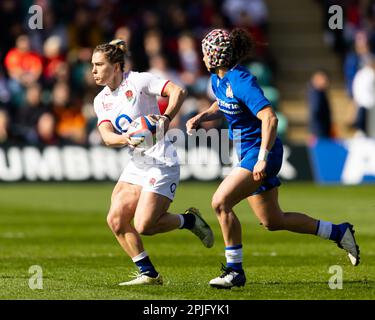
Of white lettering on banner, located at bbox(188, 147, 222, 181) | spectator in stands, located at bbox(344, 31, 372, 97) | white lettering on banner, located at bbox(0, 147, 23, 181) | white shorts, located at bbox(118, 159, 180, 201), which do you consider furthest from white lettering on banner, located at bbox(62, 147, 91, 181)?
white shorts, located at bbox(118, 159, 180, 201)

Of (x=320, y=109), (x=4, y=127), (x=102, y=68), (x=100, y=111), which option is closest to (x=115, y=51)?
(x=102, y=68)

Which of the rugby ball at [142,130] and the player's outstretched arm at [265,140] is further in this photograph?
the rugby ball at [142,130]

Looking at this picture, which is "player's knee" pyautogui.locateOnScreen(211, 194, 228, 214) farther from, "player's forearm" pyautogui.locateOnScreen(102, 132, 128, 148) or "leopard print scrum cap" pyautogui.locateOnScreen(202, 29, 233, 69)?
"leopard print scrum cap" pyautogui.locateOnScreen(202, 29, 233, 69)

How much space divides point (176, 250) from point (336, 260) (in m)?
2.26

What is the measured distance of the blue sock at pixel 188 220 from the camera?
10.7 metres

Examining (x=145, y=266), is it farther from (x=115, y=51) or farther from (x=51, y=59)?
(x=51, y=59)

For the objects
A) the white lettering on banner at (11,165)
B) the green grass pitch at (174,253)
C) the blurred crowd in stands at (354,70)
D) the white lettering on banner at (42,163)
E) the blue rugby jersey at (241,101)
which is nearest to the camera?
the blue rugby jersey at (241,101)

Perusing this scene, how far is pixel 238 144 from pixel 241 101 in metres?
0.44

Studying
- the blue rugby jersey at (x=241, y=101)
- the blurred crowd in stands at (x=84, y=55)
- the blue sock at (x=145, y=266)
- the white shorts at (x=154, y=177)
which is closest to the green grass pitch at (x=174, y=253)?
the blue sock at (x=145, y=266)

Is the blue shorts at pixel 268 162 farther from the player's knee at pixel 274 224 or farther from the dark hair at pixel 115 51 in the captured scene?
the dark hair at pixel 115 51

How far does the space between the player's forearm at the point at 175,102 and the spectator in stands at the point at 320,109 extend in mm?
15175

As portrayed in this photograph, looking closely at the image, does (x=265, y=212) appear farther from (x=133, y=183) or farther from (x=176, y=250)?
(x=176, y=250)

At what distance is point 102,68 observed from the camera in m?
10.1

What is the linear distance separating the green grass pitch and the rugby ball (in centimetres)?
135
